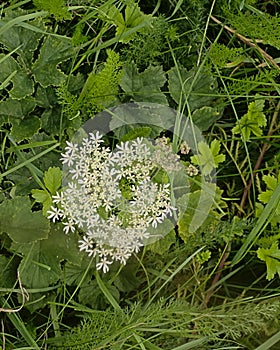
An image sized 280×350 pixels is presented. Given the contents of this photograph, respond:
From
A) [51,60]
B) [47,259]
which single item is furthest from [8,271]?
[51,60]

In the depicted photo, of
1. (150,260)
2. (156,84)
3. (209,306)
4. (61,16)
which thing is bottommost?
(209,306)

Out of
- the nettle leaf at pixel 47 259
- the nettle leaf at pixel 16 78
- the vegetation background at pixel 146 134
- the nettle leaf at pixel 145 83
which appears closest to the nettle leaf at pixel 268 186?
the vegetation background at pixel 146 134

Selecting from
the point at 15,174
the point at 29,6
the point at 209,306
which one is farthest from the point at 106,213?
the point at 29,6

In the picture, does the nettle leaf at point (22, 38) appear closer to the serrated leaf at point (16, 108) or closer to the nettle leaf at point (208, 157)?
the serrated leaf at point (16, 108)

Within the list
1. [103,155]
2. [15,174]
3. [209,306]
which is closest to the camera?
[103,155]

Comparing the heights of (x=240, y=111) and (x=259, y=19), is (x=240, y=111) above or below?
below

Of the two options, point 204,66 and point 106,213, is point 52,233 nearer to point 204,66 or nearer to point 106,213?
point 106,213
